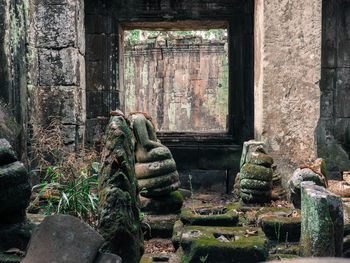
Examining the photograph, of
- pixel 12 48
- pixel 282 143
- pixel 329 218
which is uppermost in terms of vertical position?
pixel 12 48

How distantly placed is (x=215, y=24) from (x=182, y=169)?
276cm

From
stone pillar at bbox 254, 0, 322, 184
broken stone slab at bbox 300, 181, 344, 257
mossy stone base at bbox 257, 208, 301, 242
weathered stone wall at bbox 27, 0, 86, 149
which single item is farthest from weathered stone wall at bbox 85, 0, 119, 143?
broken stone slab at bbox 300, 181, 344, 257

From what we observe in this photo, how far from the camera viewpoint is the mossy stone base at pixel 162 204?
12.6ft

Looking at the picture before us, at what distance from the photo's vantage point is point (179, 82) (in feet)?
41.2

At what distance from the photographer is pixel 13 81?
3875 mm

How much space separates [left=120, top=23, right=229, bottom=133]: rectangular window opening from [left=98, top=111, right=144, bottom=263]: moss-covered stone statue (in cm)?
899

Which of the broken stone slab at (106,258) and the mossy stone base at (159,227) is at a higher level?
the broken stone slab at (106,258)

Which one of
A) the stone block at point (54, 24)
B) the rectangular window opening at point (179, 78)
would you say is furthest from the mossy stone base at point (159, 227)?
the rectangular window opening at point (179, 78)

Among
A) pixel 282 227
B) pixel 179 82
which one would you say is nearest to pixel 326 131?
pixel 282 227

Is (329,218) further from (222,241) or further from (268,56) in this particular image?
(268,56)

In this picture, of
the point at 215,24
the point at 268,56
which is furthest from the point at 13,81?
the point at 215,24

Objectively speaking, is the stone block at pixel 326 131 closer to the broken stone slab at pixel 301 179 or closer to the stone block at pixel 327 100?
the stone block at pixel 327 100

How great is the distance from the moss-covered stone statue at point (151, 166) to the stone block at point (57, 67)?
1.41 metres

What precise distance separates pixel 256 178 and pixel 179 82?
876 cm
